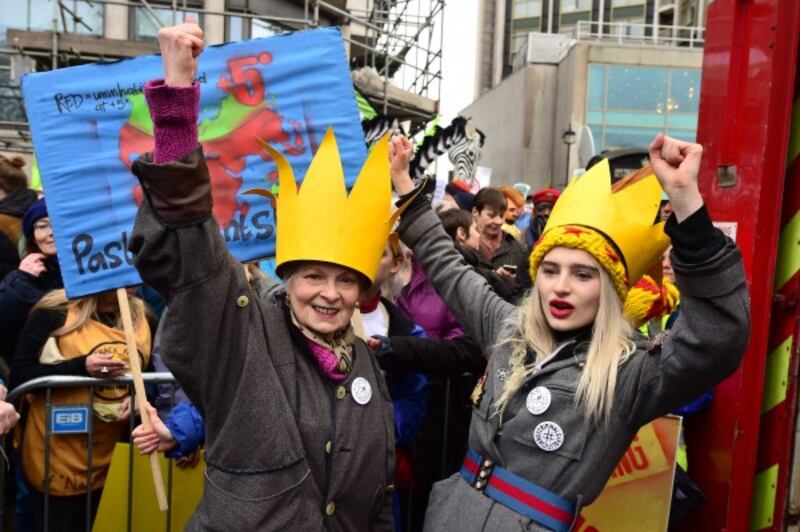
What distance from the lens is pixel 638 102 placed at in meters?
34.8

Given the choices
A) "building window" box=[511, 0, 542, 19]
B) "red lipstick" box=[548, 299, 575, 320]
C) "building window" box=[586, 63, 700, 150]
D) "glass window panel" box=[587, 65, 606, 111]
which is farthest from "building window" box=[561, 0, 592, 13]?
"red lipstick" box=[548, 299, 575, 320]

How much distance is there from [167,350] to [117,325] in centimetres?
192

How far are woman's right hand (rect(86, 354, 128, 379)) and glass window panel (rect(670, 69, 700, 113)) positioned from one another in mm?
33897

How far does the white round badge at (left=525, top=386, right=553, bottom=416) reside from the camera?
2299 mm

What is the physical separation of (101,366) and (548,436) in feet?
6.85

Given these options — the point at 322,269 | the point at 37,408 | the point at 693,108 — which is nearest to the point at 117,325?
the point at 37,408

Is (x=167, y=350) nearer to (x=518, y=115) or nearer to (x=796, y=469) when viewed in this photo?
(x=796, y=469)

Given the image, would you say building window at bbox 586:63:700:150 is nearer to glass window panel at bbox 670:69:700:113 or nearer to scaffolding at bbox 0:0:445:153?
glass window panel at bbox 670:69:700:113

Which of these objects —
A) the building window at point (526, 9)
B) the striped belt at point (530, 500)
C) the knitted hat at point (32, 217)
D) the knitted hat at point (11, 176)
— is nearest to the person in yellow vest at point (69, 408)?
the knitted hat at point (32, 217)

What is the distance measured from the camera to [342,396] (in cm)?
238

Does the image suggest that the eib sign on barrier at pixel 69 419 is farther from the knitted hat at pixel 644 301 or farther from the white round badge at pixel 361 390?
the knitted hat at pixel 644 301

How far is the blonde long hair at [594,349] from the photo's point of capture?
2234 mm

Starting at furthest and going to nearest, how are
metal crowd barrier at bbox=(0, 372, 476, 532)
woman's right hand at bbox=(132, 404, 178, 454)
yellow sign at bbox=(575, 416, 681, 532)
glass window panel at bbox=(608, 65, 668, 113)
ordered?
glass window panel at bbox=(608, 65, 668, 113) < metal crowd barrier at bbox=(0, 372, 476, 532) < yellow sign at bbox=(575, 416, 681, 532) < woman's right hand at bbox=(132, 404, 178, 454)

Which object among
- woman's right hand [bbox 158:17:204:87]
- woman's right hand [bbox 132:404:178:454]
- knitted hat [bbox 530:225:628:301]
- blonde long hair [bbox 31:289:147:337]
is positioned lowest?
woman's right hand [bbox 132:404:178:454]
